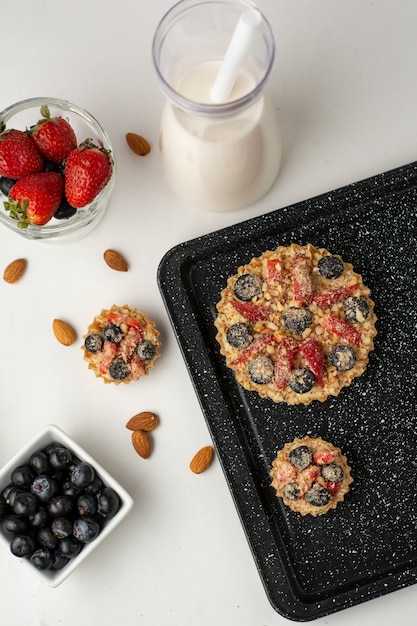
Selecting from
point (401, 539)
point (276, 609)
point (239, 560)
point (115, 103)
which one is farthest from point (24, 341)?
point (401, 539)

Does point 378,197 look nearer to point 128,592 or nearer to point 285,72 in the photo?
point 285,72

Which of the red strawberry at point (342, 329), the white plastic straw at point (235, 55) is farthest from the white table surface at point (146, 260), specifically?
the white plastic straw at point (235, 55)

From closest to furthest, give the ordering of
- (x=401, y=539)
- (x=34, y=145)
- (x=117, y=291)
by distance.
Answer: (x=34, y=145) → (x=401, y=539) → (x=117, y=291)

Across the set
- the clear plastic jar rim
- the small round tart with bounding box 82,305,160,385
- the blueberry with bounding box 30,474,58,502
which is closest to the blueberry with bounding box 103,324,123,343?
the small round tart with bounding box 82,305,160,385

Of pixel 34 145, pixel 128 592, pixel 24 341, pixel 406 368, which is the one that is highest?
pixel 34 145

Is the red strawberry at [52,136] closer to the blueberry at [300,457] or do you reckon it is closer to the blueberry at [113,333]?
the blueberry at [113,333]

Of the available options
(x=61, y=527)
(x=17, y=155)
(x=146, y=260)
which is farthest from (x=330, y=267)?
(x=61, y=527)
